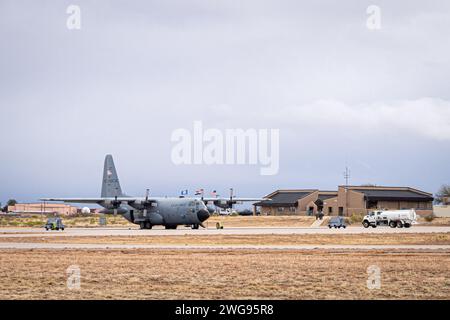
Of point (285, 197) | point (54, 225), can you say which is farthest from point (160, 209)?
point (285, 197)

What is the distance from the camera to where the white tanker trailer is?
80438 millimetres

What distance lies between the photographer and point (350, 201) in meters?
136

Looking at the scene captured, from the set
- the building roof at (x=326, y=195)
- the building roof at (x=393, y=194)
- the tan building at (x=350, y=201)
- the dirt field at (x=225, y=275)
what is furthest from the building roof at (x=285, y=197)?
the dirt field at (x=225, y=275)

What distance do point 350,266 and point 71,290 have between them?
11968 millimetres

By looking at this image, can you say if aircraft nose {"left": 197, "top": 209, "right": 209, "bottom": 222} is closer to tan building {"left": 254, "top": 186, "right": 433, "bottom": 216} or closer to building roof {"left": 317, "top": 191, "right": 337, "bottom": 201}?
tan building {"left": 254, "top": 186, "right": 433, "bottom": 216}

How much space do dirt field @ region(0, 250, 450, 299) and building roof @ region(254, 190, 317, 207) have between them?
115042 millimetres

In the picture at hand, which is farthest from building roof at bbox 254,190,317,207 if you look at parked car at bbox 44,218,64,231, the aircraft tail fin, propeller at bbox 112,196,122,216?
parked car at bbox 44,218,64,231

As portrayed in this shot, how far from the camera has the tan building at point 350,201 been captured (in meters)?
136

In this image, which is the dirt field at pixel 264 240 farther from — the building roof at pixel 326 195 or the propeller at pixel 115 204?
the building roof at pixel 326 195

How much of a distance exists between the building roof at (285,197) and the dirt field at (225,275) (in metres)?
115
